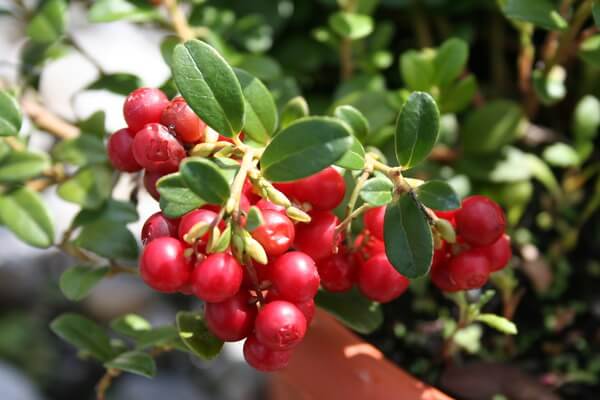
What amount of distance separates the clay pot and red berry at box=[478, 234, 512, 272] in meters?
0.19

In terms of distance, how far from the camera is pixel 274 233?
640 mm

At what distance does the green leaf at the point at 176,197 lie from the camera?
629mm

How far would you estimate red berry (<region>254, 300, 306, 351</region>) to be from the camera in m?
0.63

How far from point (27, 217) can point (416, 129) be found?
529 mm

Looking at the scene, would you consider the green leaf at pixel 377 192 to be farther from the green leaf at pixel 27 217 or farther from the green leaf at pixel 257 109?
the green leaf at pixel 27 217

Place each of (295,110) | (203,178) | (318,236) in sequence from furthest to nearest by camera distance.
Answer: (295,110), (318,236), (203,178)

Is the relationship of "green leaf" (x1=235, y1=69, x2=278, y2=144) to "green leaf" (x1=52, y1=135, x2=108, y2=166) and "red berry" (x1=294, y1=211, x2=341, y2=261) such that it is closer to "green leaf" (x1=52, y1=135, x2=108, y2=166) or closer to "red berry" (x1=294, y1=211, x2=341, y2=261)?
"red berry" (x1=294, y1=211, x2=341, y2=261)

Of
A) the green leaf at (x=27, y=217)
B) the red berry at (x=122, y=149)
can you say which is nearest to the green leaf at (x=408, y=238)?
the red berry at (x=122, y=149)

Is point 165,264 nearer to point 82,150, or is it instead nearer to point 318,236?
point 318,236

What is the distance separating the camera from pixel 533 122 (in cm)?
131

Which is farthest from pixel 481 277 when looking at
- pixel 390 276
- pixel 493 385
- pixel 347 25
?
pixel 347 25

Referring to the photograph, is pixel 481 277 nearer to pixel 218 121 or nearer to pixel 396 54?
pixel 218 121

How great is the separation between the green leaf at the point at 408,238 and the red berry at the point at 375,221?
44 millimetres

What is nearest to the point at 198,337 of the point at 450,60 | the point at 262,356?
the point at 262,356
